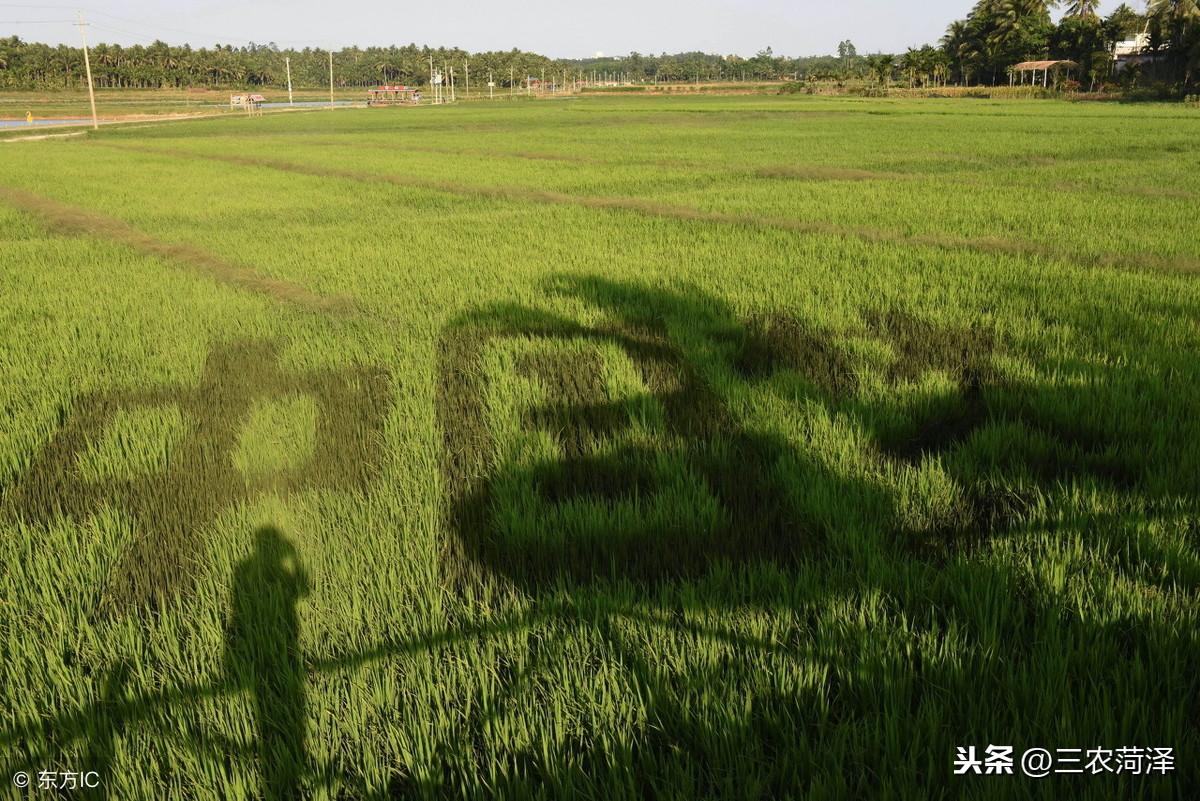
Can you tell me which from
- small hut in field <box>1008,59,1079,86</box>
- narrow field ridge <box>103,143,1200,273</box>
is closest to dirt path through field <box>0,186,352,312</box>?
narrow field ridge <box>103,143,1200,273</box>

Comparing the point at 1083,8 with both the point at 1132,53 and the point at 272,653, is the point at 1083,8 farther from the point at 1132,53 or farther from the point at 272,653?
the point at 272,653

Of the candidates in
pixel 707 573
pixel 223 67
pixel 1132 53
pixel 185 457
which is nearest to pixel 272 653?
pixel 707 573

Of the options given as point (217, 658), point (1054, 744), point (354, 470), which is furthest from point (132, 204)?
point (1054, 744)

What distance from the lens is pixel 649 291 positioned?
586 centimetres

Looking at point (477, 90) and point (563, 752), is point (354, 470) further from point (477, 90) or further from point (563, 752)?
point (477, 90)

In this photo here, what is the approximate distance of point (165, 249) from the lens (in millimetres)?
8703

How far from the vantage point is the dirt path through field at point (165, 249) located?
20.5ft

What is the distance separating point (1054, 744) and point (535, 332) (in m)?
3.76

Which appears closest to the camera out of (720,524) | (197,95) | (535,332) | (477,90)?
(720,524)

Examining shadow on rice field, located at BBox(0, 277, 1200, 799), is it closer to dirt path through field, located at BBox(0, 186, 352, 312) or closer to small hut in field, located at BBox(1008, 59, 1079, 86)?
dirt path through field, located at BBox(0, 186, 352, 312)

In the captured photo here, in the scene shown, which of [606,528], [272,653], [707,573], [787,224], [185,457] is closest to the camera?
[272,653]

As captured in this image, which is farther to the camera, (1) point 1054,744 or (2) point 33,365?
(2) point 33,365

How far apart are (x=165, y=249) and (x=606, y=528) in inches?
316

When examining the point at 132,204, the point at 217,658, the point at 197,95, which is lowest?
the point at 217,658
